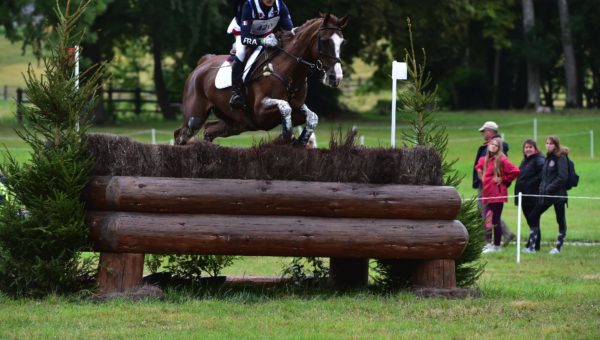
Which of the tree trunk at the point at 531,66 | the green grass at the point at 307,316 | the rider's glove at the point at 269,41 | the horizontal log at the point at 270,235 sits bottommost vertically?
the green grass at the point at 307,316

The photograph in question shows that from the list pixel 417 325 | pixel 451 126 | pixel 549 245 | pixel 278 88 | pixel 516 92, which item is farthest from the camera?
pixel 516 92

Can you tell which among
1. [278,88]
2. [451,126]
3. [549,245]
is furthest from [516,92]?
[278,88]

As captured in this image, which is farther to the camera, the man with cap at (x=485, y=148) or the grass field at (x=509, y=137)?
the grass field at (x=509, y=137)

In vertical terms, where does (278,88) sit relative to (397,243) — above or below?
above

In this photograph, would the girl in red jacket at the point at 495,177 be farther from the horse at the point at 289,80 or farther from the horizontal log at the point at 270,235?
the horizontal log at the point at 270,235

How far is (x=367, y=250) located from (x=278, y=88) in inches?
80.7

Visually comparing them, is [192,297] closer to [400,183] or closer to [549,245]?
[400,183]

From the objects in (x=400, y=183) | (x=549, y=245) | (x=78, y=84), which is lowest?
(x=549, y=245)

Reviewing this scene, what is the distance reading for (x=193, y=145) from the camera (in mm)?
10477

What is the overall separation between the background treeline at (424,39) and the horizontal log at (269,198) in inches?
947

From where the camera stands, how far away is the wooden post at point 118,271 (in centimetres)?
1025

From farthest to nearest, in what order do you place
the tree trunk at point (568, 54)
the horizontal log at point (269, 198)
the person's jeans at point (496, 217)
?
1. the tree trunk at point (568, 54)
2. the person's jeans at point (496, 217)
3. the horizontal log at point (269, 198)

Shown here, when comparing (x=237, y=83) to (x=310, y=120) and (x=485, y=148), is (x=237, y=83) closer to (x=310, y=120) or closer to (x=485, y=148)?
(x=310, y=120)

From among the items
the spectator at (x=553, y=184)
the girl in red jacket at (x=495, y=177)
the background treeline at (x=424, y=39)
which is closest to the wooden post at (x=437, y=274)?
the girl in red jacket at (x=495, y=177)
